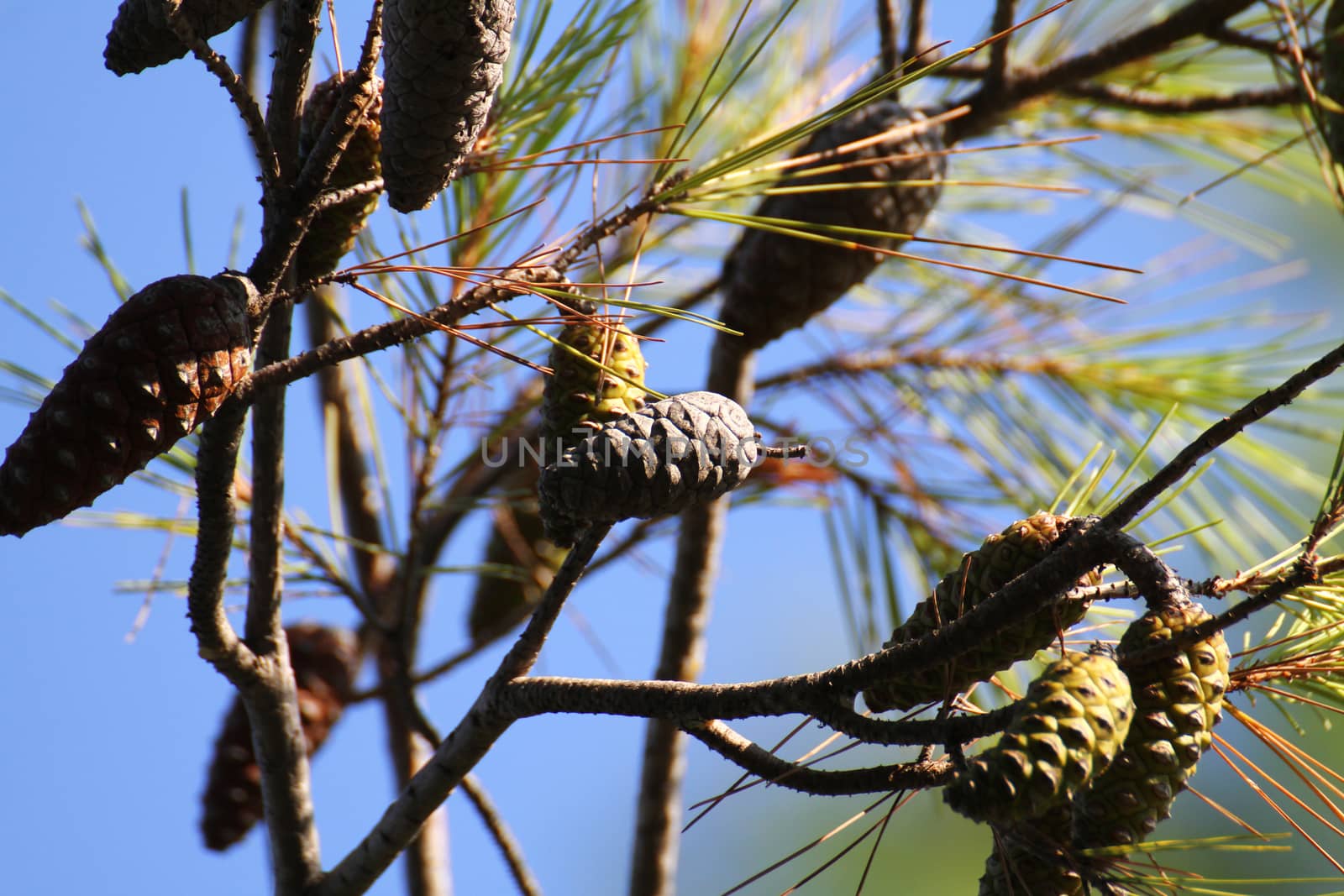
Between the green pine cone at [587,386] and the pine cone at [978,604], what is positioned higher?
the green pine cone at [587,386]

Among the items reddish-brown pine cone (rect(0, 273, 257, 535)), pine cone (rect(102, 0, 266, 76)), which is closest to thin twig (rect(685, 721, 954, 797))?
reddish-brown pine cone (rect(0, 273, 257, 535))

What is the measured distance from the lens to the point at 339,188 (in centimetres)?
58

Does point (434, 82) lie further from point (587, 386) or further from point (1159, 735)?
point (1159, 735)

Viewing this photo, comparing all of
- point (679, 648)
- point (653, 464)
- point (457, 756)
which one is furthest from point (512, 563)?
point (653, 464)

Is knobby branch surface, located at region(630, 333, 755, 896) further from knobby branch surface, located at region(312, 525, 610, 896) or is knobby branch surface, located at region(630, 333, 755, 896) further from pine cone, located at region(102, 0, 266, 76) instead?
pine cone, located at region(102, 0, 266, 76)

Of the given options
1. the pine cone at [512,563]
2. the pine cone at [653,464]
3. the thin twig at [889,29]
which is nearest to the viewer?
the pine cone at [653,464]

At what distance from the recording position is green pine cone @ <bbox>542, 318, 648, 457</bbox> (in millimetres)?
530

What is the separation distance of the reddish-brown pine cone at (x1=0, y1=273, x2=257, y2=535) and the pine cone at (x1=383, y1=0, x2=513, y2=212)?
9cm

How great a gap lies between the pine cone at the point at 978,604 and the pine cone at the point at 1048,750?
7 cm

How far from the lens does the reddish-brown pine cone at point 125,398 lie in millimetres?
424

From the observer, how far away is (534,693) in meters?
0.53

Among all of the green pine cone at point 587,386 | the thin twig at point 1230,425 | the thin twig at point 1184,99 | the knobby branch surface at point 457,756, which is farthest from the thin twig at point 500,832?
the thin twig at point 1184,99

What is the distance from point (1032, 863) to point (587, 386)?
28 centimetres

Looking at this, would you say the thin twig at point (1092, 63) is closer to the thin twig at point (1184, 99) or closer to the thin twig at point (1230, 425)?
the thin twig at point (1184, 99)
